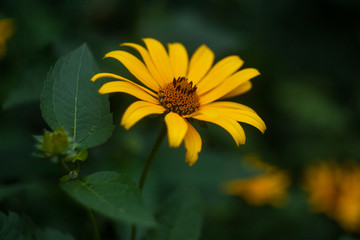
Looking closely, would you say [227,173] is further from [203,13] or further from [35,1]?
[203,13]

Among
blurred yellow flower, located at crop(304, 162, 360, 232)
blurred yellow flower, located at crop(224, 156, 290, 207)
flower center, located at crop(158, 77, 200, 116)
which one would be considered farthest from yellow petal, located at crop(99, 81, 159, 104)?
blurred yellow flower, located at crop(304, 162, 360, 232)

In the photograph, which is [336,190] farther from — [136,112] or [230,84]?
[136,112]

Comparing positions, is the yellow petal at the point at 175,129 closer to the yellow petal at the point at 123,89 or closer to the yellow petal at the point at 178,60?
the yellow petal at the point at 123,89

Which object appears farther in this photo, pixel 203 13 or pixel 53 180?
pixel 203 13

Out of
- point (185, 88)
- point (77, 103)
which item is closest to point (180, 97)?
point (185, 88)

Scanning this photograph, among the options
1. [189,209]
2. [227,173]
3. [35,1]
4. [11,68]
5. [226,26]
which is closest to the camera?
[189,209]

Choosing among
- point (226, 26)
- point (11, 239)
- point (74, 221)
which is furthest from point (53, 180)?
point (226, 26)

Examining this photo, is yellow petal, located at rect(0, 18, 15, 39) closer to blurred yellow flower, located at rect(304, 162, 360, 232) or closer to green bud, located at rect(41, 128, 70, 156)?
green bud, located at rect(41, 128, 70, 156)
